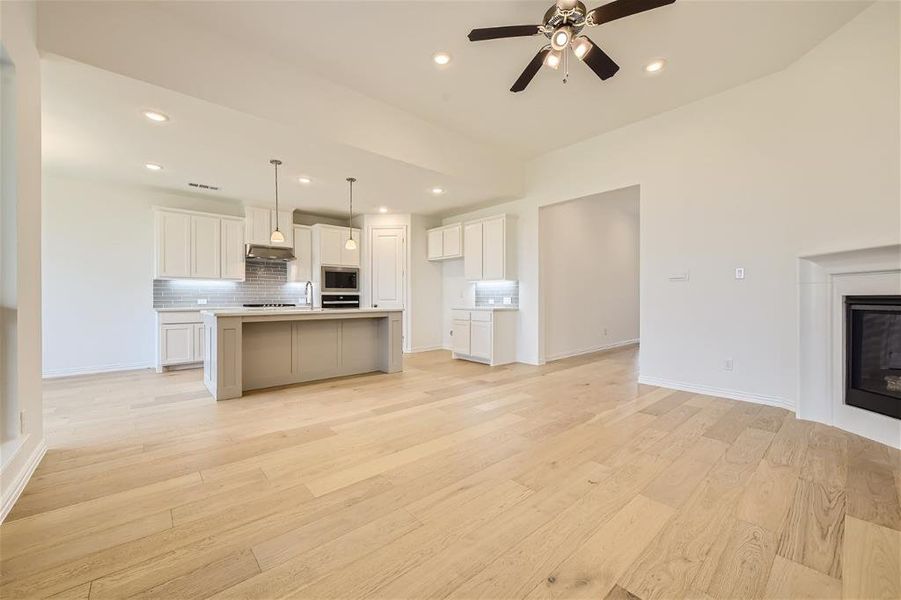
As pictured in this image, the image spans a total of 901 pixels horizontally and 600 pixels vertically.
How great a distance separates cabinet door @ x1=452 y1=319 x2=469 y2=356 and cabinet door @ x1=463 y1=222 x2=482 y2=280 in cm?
84

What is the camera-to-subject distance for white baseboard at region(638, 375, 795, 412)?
11.1 ft

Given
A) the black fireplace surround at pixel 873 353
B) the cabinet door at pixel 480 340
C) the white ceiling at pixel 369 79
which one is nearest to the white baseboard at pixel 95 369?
the white ceiling at pixel 369 79

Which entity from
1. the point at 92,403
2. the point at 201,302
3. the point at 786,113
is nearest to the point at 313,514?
the point at 92,403

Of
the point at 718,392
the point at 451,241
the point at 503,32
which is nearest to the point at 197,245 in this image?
the point at 451,241

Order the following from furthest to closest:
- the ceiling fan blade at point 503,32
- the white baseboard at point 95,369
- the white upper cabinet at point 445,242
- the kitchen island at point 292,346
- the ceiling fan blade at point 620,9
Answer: the white upper cabinet at point 445,242
the white baseboard at point 95,369
the kitchen island at point 292,346
the ceiling fan blade at point 503,32
the ceiling fan blade at point 620,9

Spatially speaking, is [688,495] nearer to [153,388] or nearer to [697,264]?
[697,264]

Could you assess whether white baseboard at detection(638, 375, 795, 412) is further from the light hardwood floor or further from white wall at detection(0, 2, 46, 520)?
white wall at detection(0, 2, 46, 520)

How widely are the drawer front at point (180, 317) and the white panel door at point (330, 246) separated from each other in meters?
2.12

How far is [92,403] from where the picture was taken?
3531 millimetres

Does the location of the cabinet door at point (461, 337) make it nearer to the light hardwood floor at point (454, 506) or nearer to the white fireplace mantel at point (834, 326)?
the light hardwood floor at point (454, 506)

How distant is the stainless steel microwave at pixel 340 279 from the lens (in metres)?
6.74

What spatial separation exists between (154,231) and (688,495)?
23.1 feet

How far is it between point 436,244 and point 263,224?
3.09 metres

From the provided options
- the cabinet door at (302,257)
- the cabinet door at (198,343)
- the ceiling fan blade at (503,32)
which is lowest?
the cabinet door at (198,343)
